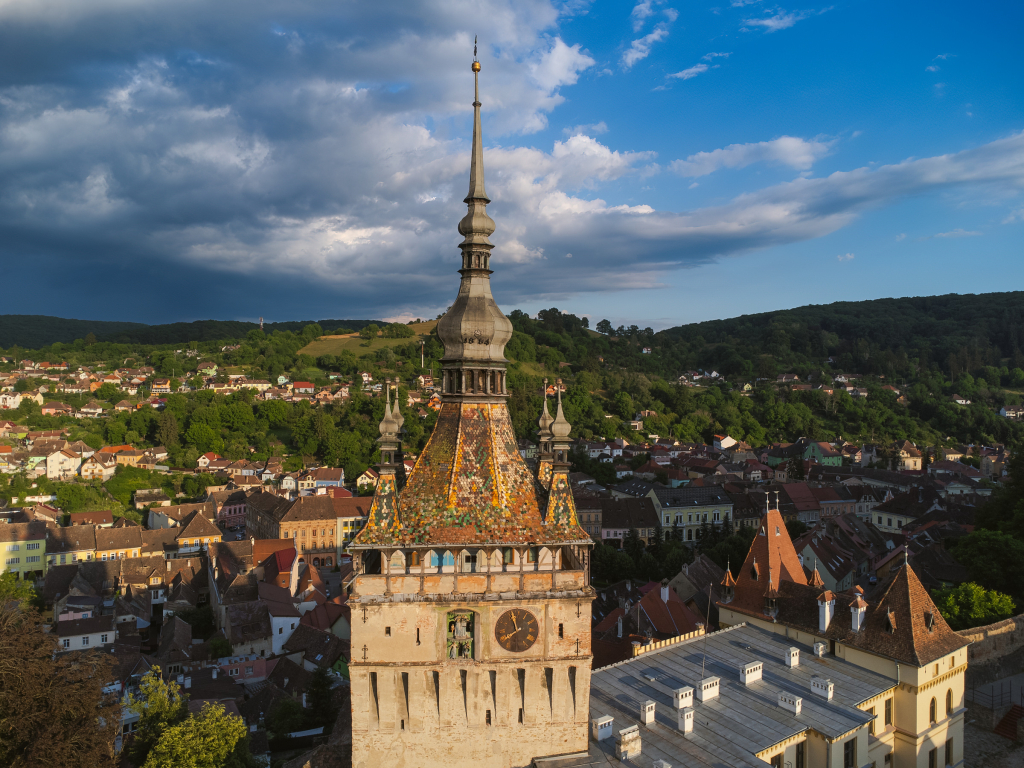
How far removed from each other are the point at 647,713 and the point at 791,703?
17.5ft

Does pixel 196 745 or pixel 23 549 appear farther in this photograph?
pixel 23 549

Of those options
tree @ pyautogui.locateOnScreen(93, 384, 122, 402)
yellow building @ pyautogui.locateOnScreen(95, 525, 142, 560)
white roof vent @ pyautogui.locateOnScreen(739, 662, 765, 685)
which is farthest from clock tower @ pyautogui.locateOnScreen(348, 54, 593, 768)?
tree @ pyautogui.locateOnScreen(93, 384, 122, 402)

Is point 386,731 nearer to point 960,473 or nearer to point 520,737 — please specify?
point 520,737

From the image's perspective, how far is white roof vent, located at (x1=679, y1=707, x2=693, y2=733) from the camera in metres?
20.3

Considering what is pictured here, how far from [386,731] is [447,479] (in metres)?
6.16

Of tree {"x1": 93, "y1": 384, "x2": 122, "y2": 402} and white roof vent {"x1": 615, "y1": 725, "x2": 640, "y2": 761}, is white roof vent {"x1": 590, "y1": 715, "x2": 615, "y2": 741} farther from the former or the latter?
tree {"x1": 93, "y1": 384, "x2": 122, "y2": 402}

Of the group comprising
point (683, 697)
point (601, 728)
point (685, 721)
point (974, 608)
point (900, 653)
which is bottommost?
point (974, 608)

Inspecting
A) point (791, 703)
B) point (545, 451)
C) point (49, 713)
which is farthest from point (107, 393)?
point (791, 703)

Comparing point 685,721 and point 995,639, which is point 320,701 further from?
point 995,639

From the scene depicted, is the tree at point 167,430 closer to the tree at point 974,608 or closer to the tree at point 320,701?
the tree at point 320,701

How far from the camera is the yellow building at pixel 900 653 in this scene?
2444 cm

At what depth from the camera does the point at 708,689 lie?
75.3ft

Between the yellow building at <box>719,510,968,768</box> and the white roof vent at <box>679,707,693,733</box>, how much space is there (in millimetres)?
7701

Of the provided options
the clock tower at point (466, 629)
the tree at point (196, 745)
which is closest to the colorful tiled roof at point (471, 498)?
the clock tower at point (466, 629)
